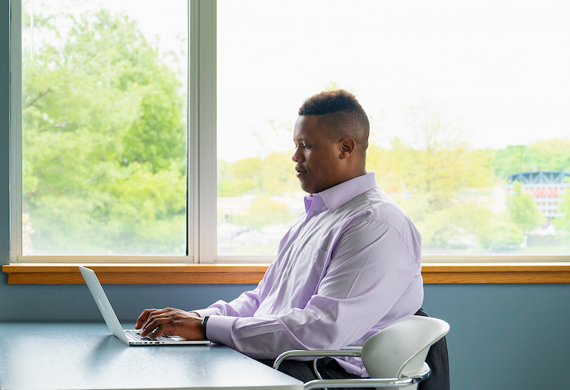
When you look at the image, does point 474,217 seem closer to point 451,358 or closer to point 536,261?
point 536,261

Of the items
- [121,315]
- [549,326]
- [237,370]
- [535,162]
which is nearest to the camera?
[237,370]

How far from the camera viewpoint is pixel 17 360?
1290mm

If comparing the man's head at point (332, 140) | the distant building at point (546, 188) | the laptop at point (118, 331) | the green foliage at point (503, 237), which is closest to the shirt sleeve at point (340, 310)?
the laptop at point (118, 331)

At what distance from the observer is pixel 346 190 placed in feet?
6.35

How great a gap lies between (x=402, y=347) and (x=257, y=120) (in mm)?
1540

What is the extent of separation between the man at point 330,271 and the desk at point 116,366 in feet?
0.43

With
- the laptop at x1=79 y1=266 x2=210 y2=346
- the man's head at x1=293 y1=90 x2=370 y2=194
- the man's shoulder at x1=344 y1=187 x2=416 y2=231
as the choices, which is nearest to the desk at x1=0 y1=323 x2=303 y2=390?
the laptop at x1=79 y1=266 x2=210 y2=346

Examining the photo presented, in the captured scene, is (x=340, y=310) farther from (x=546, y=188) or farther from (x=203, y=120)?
(x=546, y=188)

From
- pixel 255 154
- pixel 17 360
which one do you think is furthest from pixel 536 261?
pixel 17 360

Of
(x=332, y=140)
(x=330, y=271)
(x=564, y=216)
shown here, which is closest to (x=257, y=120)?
(x=332, y=140)

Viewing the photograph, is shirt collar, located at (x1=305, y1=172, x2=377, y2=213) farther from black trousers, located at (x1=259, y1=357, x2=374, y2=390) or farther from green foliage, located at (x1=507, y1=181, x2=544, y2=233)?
green foliage, located at (x1=507, y1=181, x2=544, y2=233)

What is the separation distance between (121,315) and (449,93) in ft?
6.42

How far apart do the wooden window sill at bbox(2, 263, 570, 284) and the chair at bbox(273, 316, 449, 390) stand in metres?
1.04

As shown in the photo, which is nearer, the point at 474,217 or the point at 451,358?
the point at 451,358
